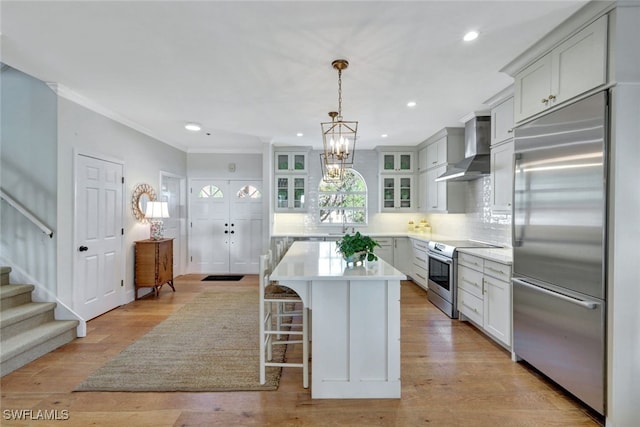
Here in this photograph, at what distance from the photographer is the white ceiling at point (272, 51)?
1974 mm

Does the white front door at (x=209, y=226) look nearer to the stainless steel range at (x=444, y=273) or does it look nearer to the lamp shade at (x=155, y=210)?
the lamp shade at (x=155, y=210)

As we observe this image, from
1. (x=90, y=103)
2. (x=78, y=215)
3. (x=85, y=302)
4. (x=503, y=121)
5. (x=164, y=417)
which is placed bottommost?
(x=164, y=417)

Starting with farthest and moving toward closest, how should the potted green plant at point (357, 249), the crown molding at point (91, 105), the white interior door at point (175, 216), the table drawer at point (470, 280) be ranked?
the white interior door at point (175, 216)
the table drawer at point (470, 280)
the crown molding at point (91, 105)
the potted green plant at point (357, 249)

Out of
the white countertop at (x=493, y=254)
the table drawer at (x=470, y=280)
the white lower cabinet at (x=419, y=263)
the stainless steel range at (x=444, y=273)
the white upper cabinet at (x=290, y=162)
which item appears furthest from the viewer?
the white upper cabinet at (x=290, y=162)

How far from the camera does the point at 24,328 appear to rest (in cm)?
294

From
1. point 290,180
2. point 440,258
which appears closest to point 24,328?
point 290,180

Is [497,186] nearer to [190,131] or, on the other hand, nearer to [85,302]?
[190,131]

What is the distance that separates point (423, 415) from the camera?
2033mm

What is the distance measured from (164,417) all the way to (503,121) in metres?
4.08

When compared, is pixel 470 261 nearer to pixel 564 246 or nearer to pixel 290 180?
pixel 564 246

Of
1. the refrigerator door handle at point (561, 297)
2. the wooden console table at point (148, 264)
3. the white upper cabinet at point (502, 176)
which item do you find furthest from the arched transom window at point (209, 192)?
the refrigerator door handle at point (561, 297)

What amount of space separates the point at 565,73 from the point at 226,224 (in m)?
5.72

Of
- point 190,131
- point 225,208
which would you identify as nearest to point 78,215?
point 190,131

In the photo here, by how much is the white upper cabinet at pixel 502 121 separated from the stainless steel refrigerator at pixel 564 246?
2.36 ft
